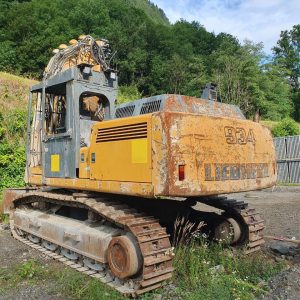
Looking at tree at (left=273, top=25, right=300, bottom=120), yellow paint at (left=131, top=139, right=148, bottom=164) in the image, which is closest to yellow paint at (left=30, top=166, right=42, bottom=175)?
yellow paint at (left=131, top=139, right=148, bottom=164)

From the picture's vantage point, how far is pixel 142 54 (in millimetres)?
54594

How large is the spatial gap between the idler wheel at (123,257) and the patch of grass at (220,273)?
61cm

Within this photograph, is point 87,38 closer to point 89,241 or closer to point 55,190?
point 55,190

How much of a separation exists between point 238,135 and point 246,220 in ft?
5.49

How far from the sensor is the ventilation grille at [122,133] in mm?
4777

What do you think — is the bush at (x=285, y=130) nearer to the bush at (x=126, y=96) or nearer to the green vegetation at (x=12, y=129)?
the bush at (x=126, y=96)

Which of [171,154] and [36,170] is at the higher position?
[171,154]

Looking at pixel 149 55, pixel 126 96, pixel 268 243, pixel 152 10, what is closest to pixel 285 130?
pixel 126 96

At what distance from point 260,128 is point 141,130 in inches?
74.1

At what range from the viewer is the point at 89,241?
219 inches

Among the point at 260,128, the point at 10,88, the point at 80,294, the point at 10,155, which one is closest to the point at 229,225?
the point at 260,128

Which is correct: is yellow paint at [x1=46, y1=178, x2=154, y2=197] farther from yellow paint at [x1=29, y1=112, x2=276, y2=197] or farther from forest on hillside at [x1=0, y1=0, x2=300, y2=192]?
forest on hillside at [x1=0, y1=0, x2=300, y2=192]

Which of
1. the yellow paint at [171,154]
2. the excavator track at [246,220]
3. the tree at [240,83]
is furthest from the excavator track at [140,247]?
the tree at [240,83]

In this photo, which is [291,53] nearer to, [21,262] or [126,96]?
[126,96]
